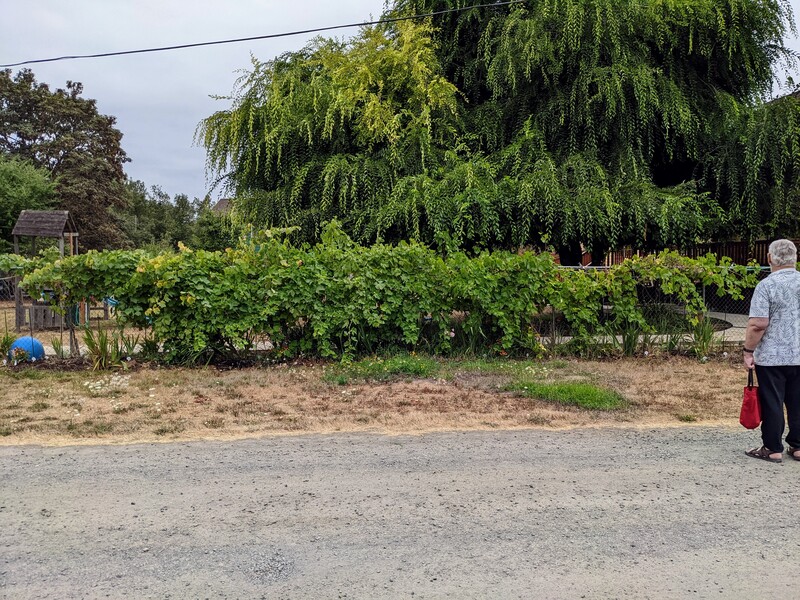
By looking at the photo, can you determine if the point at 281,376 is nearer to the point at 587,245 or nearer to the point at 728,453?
the point at 728,453

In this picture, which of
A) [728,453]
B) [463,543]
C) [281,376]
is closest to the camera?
[463,543]

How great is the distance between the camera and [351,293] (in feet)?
29.8

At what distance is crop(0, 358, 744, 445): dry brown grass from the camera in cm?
577

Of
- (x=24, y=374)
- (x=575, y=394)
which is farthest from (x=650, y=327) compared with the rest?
(x=24, y=374)

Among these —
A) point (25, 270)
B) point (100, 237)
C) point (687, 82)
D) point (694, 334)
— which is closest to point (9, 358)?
point (25, 270)

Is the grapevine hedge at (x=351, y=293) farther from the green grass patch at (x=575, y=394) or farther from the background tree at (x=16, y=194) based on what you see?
the background tree at (x=16, y=194)

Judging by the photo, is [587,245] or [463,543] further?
[587,245]

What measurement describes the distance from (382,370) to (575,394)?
8.64 ft

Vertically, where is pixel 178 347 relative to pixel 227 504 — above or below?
above

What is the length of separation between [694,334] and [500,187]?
13.6 ft

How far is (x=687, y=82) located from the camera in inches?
527

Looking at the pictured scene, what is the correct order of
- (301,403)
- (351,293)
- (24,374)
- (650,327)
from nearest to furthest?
Answer: (301,403), (24,374), (351,293), (650,327)

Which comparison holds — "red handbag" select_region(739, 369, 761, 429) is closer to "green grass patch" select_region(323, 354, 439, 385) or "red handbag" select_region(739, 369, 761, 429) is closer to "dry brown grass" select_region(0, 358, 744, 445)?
"dry brown grass" select_region(0, 358, 744, 445)

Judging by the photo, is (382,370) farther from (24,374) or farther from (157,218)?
(157,218)
